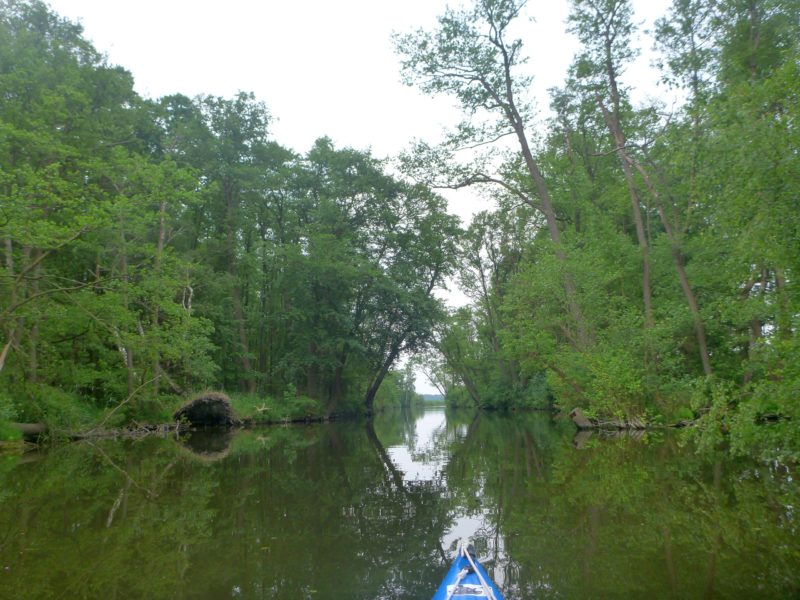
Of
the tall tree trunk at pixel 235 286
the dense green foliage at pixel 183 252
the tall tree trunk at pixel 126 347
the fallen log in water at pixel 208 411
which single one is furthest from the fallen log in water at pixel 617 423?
the tall tree trunk at pixel 235 286

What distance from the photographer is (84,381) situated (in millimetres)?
18422

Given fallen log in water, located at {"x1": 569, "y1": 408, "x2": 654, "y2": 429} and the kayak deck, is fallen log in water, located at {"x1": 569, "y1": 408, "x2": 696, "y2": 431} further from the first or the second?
the kayak deck

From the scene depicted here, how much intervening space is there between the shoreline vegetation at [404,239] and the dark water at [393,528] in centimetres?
116

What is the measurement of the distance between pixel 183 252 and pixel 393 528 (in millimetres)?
24109

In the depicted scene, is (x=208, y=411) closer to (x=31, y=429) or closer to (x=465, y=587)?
(x=31, y=429)

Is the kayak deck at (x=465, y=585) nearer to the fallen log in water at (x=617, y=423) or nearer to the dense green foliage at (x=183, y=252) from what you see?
the dense green foliage at (x=183, y=252)

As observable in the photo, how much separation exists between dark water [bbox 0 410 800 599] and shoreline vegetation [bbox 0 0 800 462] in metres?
1.16

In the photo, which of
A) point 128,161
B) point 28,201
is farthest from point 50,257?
point 28,201

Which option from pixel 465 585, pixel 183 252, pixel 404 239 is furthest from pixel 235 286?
pixel 465 585

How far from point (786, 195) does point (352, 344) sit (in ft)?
82.8

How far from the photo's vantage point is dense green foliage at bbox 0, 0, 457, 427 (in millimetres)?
16609

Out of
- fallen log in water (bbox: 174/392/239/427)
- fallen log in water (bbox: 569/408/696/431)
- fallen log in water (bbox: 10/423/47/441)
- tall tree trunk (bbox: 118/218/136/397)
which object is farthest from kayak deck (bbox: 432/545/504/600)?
fallen log in water (bbox: 174/392/239/427)

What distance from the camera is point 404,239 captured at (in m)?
33.4

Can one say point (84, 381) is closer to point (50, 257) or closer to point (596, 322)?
point (50, 257)
